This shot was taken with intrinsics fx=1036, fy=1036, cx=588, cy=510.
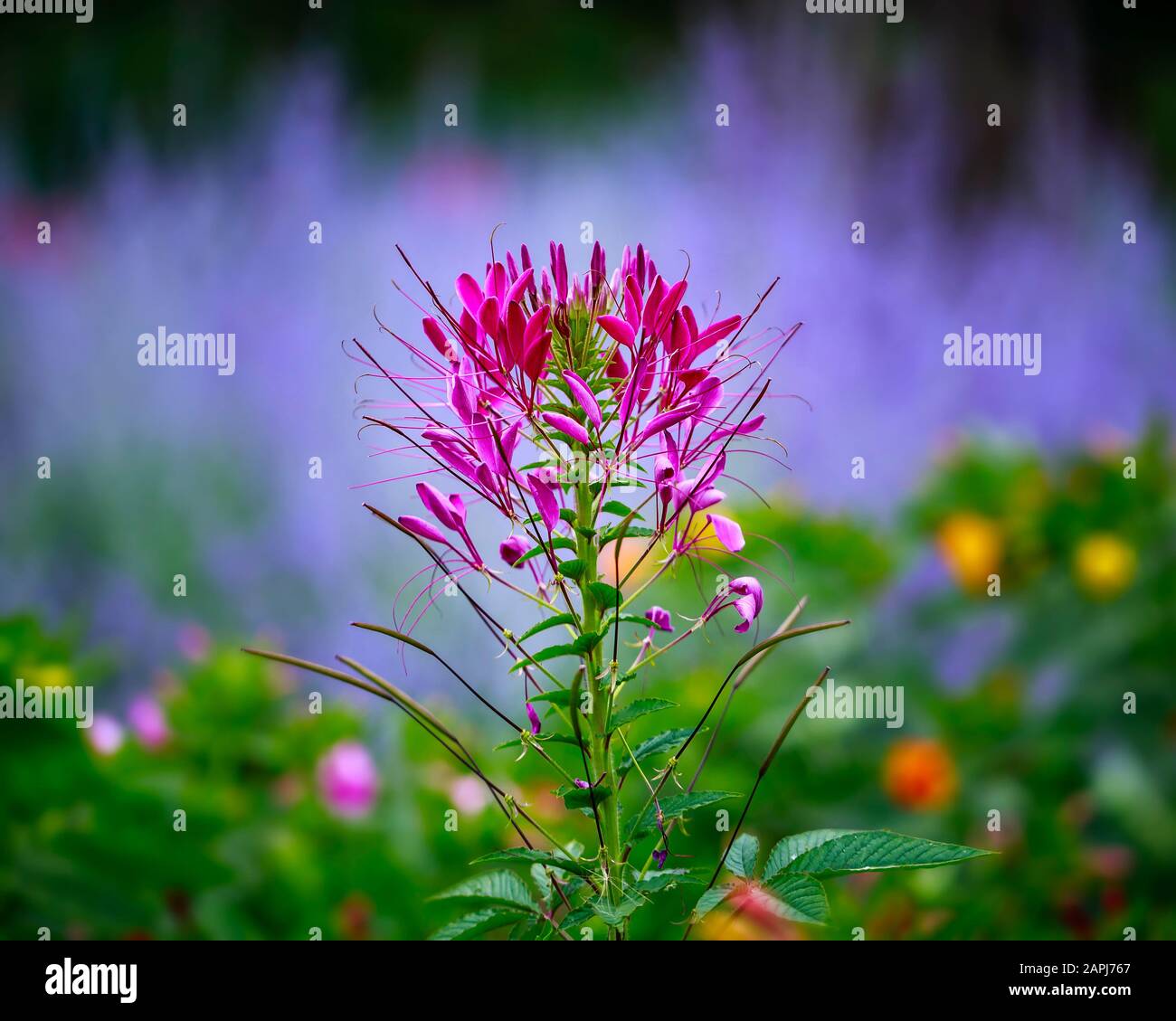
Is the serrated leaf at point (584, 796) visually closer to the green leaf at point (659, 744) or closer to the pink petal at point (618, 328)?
the green leaf at point (659, 744)

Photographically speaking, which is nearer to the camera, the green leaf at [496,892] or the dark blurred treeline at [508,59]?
the green leaf at [496,892]

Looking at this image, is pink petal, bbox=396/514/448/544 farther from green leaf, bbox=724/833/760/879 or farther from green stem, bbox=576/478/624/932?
green leaf, bbox=724/833/760/879

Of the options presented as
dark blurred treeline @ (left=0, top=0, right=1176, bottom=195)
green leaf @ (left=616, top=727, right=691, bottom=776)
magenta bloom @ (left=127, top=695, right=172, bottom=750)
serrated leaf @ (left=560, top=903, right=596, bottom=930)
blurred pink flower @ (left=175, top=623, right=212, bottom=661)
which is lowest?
magenta bloom @ (left=127, top=695, right=172, bottom=750)

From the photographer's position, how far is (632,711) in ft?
1.22

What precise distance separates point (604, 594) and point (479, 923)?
13 cm

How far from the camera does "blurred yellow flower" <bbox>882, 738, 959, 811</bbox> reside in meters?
0.98

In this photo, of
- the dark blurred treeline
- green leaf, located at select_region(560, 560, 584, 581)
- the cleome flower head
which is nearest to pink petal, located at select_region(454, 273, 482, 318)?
the cleome flower head

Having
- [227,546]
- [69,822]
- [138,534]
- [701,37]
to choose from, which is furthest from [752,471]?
[69,822]

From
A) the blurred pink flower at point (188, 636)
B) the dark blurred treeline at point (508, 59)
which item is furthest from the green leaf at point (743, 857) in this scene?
the dark blurred treeline at point (508, 59)

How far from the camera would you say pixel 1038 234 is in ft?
5.31

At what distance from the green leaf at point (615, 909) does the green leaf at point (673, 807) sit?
0.02 meters

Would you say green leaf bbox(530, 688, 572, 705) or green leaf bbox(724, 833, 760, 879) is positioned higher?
green leaf bbox(530, 688, 572, 705)

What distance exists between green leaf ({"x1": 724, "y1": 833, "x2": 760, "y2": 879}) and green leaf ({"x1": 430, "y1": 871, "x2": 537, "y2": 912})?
0.08 m

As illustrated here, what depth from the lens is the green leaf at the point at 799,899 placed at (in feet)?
1.12
